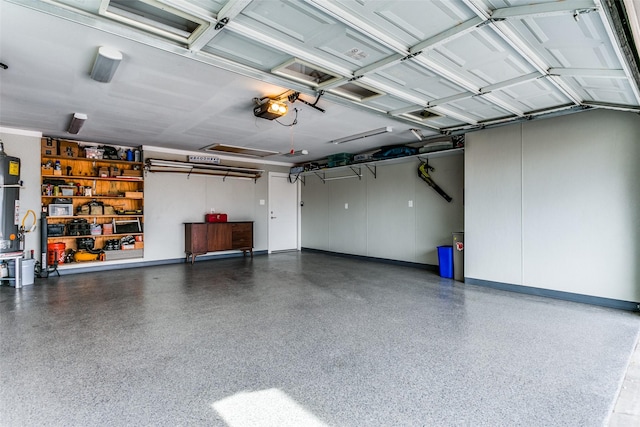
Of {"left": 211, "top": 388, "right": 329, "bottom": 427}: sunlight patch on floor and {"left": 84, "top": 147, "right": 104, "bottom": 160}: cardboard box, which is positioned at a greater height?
{"left": 84, "top": 147, "right": 104, "bottom": 160}: cardboard box

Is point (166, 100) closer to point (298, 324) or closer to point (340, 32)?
point (340, 32)

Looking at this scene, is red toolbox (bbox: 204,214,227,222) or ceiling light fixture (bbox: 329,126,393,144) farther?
red toolbox (bbox: 204,214,227,222)

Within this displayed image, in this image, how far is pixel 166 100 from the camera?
4.11 m

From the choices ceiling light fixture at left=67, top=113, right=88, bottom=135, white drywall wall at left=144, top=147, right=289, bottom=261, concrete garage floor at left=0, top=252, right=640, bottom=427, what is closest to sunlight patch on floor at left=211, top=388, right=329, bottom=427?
concrete garage floor at left=0, top=252, right=640, bottom=427

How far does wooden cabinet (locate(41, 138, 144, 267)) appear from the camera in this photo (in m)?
6.04

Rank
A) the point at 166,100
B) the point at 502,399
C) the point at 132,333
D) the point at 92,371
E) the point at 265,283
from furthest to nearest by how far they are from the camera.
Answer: the point at 265,283 → the point at 166,100 → the point at 132,333 → the point at 92,371 → the point at 502,399

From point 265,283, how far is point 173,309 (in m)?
1.66

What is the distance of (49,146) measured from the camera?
600 centimetres

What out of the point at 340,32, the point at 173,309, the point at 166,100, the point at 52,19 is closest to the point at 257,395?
the point at 173,309

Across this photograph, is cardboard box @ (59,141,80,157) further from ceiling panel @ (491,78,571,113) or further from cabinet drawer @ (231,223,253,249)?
ceiling panel @ (491,78,571,113)

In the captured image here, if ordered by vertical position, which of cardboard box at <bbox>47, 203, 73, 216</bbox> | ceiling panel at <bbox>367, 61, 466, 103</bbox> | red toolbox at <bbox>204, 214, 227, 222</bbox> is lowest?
red toolbox at <bbox>204, 214, 227, 222</bbox>

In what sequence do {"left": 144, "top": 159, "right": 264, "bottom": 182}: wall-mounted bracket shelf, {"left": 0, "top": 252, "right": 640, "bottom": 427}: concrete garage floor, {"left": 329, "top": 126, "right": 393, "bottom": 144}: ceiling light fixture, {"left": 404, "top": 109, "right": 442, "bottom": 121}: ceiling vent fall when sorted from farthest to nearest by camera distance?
1. {"left": 144, "top": 159, "right": 264, "bottom": 182}: wall-mounted bracket shelf
2. {"left": 329, "top": 126, "right": 393, "bottom": 144}: ceiling light fixture
3. {"left": 404, "top": 109, "right": 442, "bottom": 121}: ceiling vent
4. {"left": 0, "top": 252, "right": 640, "bottom": 427}: concrete garage floor

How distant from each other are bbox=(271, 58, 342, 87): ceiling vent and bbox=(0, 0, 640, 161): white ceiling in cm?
6

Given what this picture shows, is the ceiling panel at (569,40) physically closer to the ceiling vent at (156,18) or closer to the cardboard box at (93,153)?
the ceiling vent at (156,18)
